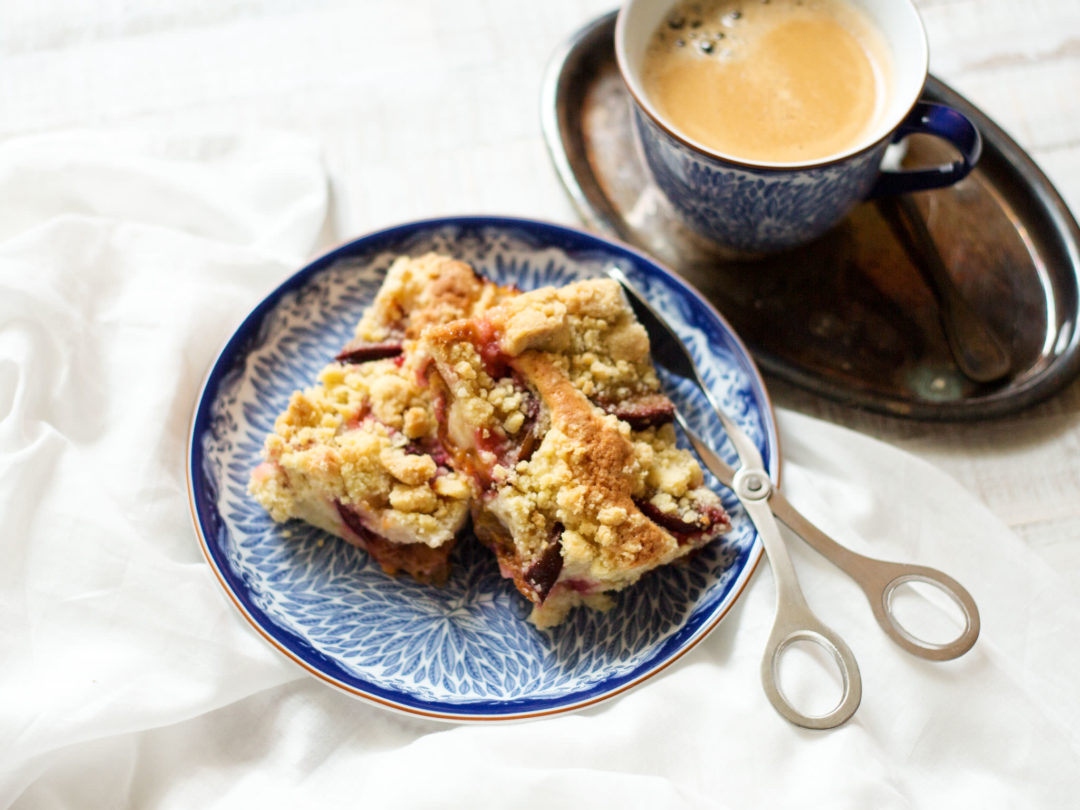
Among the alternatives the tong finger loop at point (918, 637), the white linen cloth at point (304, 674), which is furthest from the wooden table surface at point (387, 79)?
the tong finger loop at point (918, 637)

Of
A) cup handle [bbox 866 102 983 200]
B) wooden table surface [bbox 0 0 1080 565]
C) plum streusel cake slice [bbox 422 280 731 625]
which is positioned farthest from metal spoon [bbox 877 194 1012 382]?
plum streusel cake slice [bbox 422 280 731 625]

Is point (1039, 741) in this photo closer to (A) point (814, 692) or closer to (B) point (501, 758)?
(A) point (814, 692)

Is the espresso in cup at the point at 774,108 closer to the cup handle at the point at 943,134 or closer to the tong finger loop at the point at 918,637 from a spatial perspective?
the cup handle at the point at 943,134

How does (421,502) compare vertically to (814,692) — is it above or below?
above

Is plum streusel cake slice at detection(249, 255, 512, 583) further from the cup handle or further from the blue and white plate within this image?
the cup handle

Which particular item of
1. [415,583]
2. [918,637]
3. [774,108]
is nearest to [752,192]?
[774,108]

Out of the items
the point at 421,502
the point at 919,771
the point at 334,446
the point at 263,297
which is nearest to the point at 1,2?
the point at 263,297
